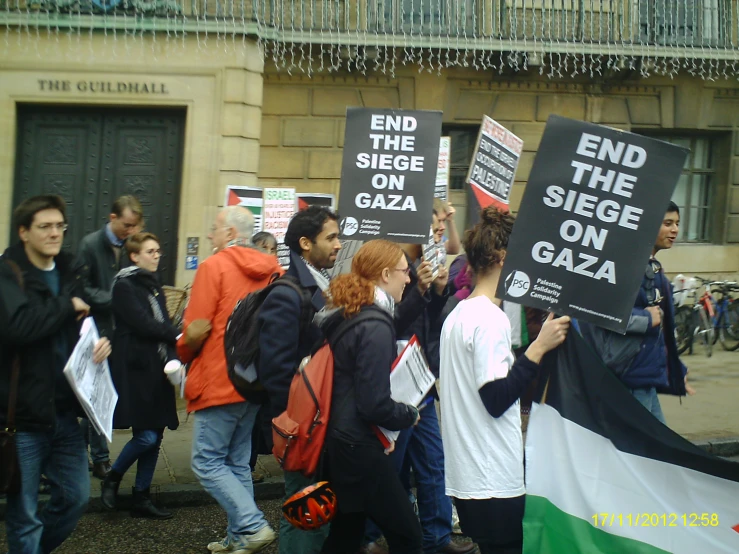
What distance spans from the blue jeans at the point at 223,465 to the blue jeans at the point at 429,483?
72 centimetres

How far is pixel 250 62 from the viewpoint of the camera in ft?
38.2

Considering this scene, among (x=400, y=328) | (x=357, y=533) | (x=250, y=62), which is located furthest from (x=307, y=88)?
(x=357, y=533)

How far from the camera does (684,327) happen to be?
11.8m

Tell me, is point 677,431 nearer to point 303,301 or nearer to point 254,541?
point 254,541

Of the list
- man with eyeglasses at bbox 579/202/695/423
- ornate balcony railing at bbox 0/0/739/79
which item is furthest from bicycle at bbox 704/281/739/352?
man with eyeglasses at bbox 579/202/695/423

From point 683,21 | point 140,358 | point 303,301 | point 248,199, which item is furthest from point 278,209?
point 683,21

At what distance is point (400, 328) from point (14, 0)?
9.16 metres

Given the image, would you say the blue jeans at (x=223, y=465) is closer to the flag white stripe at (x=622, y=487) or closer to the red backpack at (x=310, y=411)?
the red backpack at (x=310, y=411)

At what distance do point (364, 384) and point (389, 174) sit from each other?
223cm

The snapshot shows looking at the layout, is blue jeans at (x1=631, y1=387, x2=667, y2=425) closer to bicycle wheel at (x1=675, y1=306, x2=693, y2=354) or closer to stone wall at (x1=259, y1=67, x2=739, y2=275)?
bicycle wheel at (x1=675, y1=306, x2=693, y2=354)

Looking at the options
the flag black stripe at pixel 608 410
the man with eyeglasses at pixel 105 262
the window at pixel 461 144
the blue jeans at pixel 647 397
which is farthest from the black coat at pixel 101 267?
the window at pixel 461 144

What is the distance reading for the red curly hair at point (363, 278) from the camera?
3.46 metres

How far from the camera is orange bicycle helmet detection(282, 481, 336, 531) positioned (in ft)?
11.0

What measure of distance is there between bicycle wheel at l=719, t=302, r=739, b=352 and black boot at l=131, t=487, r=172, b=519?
9339 millimetres
